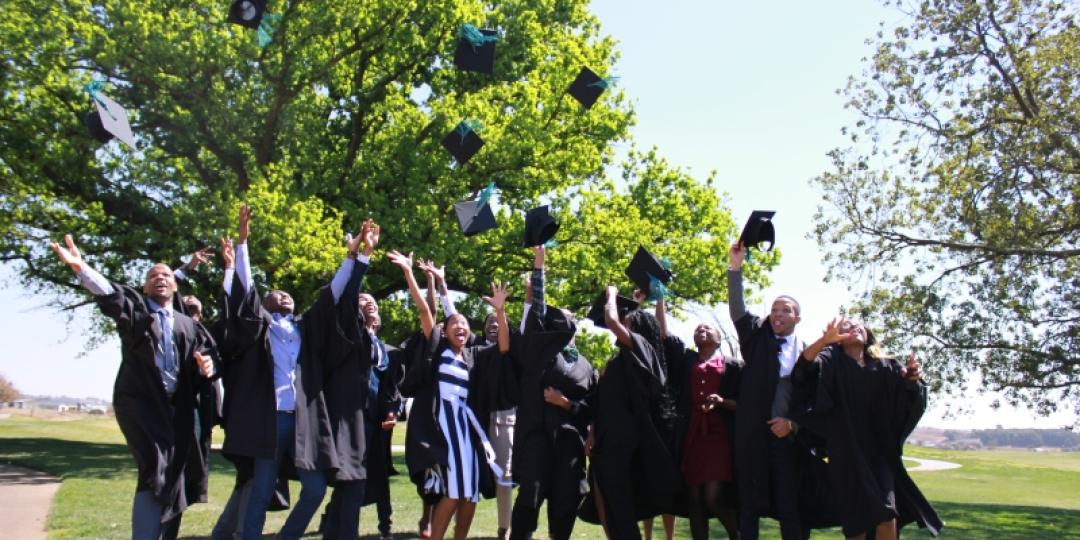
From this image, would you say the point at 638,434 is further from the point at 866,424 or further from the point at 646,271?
the point at 646,271

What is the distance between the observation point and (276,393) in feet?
21.6

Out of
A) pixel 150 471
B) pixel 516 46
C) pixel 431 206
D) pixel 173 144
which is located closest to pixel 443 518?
pixel 150 471

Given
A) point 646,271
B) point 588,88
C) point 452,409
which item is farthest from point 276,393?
point 588,88

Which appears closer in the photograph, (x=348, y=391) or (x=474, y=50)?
(x=348, y=391)

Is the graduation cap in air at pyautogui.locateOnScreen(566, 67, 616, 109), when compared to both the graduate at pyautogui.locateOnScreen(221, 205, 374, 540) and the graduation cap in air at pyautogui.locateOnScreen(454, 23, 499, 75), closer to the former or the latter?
the graduation cap in air at pyautogui.locateOnScreen(454, 23, 499, 75)

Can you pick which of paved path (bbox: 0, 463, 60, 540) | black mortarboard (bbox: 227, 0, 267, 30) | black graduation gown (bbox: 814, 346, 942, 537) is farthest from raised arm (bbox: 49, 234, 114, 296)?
black mortarboard (bbox: 227, 0, 267, 30)

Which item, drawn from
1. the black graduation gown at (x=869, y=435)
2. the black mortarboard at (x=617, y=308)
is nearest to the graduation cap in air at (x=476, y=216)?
the black mortarboard at (x=617, y=308)

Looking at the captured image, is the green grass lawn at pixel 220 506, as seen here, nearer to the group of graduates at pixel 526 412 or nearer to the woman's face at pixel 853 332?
the group of graduates at pixel 526 412

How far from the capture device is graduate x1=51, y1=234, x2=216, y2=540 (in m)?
6.18

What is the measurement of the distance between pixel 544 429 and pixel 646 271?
6.50 feet

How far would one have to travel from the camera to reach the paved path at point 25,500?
331 inches

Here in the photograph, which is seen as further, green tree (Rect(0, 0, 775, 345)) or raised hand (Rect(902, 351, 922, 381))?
green tree (Rect(0, 0, 775, 345))

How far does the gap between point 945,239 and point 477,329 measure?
32.4 feet

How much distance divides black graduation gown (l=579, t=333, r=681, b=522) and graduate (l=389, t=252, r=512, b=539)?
2.73 feet
